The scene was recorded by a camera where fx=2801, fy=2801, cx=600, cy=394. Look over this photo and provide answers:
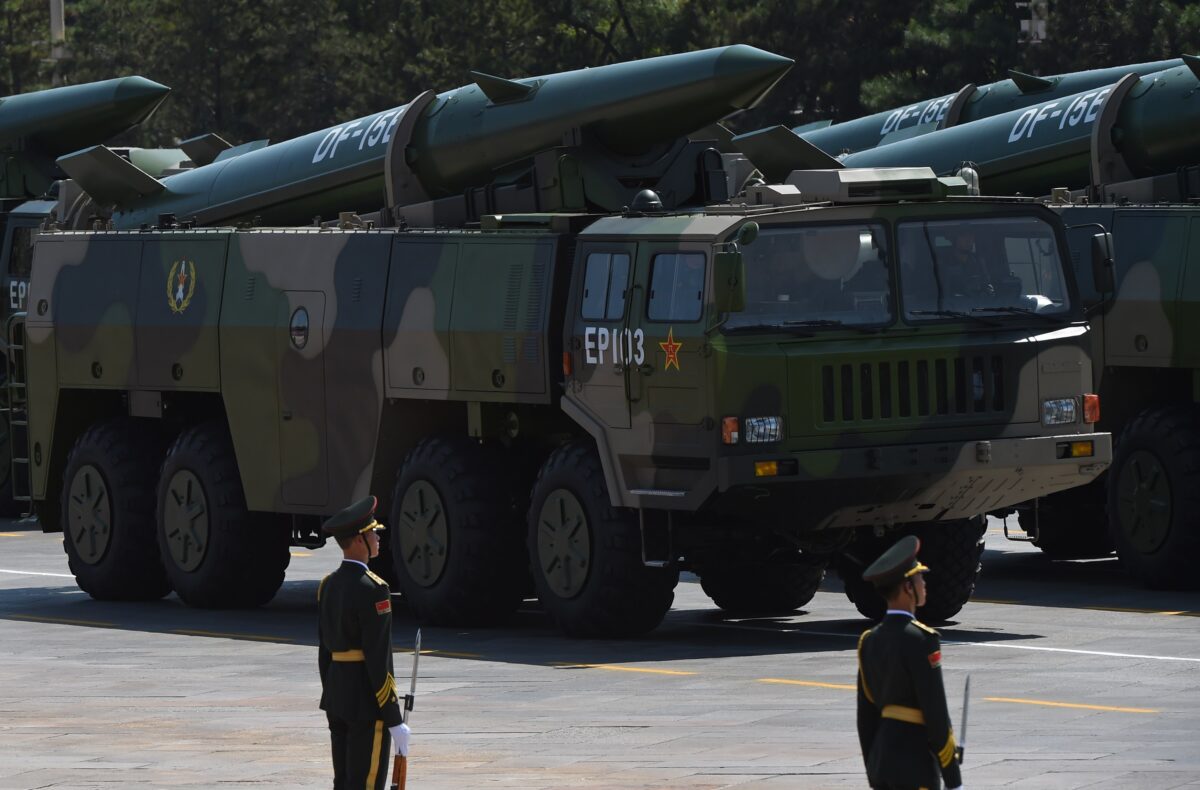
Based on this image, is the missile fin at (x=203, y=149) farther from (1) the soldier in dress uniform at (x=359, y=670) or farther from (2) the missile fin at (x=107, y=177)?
(1) the soldier in dress uniform at (x=359, y=670)

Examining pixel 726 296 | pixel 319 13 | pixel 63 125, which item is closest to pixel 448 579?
pixel 726 296

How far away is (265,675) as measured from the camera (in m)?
16.8

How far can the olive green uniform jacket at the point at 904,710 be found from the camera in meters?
9.19

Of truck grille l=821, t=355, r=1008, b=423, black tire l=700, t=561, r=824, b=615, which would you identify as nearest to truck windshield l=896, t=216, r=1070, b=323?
truck grille l=821, t=355, r=1008, b=423

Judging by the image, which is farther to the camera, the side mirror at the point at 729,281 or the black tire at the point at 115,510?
the black tire at the point at 115,510

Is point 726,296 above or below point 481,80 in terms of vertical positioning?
below

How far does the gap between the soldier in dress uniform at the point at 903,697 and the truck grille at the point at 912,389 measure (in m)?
7.49

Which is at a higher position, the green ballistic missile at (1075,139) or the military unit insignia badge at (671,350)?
the green ballistic missile at (1075,139)

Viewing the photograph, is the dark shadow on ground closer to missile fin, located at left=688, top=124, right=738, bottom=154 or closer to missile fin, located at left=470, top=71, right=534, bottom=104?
missile fin, located at left=688, top=124, right=738, bottom=154

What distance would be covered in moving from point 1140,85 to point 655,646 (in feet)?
25.7

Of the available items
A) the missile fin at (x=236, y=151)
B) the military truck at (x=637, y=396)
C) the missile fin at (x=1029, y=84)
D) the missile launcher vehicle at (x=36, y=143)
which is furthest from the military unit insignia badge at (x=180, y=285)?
the missile fin at (x=1029, y=84)

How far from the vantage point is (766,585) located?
19.4 m

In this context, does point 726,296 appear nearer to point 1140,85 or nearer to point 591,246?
point 591,246

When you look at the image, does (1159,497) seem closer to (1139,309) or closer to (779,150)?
(1139,309)
